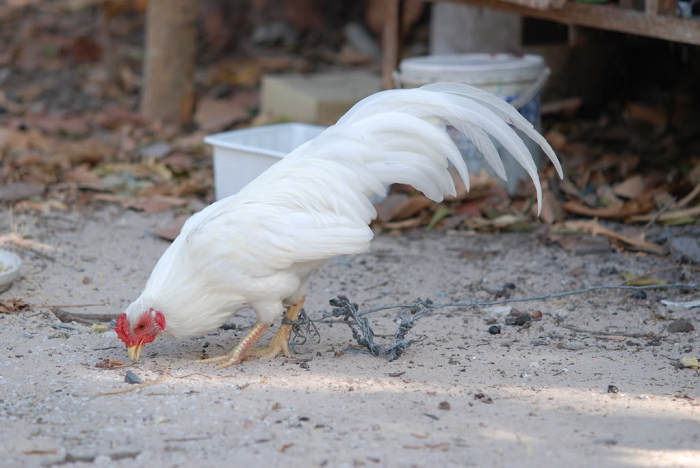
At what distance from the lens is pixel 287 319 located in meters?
4.40

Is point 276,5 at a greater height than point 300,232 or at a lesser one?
greater

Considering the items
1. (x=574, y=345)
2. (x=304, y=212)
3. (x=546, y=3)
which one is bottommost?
(x=574, y=345)

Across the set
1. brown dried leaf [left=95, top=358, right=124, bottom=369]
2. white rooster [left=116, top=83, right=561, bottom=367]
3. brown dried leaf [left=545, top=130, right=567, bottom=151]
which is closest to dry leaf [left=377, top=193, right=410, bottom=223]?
brown dried leaf [left=545, top=130, right=567, bottom=151]

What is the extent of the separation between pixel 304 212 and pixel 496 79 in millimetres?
3128

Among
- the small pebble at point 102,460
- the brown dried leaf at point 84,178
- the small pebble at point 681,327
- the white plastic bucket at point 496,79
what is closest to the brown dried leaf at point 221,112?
the brown dried leaf at point 84,178

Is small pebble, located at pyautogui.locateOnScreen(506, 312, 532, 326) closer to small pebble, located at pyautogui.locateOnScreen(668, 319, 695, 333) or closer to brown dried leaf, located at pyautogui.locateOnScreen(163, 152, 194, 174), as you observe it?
small pebble, located at pyautogui.locateOnScreen(668, 319, 695, 333)

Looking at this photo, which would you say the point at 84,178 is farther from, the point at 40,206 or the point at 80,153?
the point at 40,206

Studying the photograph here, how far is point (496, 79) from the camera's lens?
666 centimetres

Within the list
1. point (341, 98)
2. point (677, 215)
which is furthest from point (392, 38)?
point (677, 215)

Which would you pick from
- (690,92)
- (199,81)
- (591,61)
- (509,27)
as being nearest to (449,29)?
(509,27)

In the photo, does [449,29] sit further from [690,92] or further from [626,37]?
[690,92]

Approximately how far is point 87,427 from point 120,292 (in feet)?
6.26

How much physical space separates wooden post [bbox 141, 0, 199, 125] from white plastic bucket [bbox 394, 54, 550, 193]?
126 inches

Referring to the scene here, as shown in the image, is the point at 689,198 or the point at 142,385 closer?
the point at 142,385
